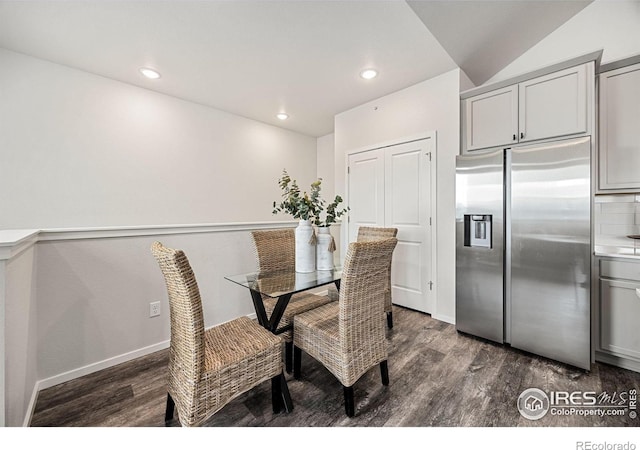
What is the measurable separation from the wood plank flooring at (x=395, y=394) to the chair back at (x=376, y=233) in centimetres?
101

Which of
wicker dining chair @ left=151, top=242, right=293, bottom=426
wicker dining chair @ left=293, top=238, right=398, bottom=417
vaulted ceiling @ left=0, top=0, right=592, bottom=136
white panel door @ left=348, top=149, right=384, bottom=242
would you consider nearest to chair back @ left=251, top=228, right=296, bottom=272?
wicker dining chair @ left=293, top=238, right=398, bottom=417

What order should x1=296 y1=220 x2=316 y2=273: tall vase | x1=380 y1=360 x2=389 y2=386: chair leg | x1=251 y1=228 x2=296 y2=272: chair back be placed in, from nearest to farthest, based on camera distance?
1. x1=380 y1=360 x2=389 y2=386: chair leg
2. x1=296 y1=220 x2=316 y2=273: tall vase
3. x1=251 y1=228 x2=296 y2=272: chair back

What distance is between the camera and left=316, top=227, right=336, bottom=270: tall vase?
6.75 ft

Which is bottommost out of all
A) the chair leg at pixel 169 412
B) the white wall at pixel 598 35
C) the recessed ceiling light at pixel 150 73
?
the chair leg at pixel 169 412

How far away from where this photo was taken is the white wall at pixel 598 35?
7.43ft

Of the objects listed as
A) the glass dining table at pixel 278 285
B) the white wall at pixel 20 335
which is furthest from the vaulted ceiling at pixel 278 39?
the glass dining table at pixel 278 285

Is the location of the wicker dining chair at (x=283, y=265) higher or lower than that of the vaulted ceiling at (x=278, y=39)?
lower

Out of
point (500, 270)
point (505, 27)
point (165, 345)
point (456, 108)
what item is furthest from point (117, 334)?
point (505, 27)

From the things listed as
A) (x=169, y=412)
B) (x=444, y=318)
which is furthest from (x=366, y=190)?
(x=169, y=412)

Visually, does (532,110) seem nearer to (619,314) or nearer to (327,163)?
(619,314)

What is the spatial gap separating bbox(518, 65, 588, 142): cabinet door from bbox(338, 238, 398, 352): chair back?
1732 millimetres

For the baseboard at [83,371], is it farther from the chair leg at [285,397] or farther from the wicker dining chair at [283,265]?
the chair leg at [285,397]

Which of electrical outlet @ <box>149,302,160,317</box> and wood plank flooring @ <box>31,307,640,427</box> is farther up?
electrical outlet @ <box>149,302,160,317</box>

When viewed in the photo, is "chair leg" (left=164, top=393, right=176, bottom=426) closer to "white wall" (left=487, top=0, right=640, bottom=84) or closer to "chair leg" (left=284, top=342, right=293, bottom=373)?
"chair leg" (left=284, top=342, right=293, bottom=373)
